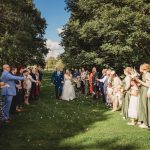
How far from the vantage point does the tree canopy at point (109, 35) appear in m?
41.6

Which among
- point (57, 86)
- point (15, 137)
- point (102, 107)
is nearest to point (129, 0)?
point (57, 86)

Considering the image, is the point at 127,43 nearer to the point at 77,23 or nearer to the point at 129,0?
the point at 129,0

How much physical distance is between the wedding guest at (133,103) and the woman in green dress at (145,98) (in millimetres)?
956

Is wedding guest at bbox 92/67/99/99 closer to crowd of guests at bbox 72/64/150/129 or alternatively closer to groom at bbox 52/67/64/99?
groom at bbox 52/67/64/99

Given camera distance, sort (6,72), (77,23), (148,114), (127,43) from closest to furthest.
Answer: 1. (148,114)
2. (6,72)
3. (127,43)
4. (77,23)

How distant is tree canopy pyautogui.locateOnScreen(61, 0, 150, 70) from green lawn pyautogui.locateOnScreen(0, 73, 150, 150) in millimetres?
25138

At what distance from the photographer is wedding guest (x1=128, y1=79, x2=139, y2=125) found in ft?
47.7

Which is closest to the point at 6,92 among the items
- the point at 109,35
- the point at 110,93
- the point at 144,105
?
the point at 144,105

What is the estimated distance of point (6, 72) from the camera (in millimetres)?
14164

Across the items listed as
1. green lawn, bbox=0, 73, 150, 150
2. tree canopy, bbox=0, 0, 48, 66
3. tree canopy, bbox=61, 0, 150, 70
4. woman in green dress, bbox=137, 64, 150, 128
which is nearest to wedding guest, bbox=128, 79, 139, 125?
green lawn, bbox=0, 73, 150, 150

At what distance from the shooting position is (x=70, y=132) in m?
12.8

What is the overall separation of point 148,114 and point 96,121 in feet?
9.38

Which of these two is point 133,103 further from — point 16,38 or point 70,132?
point 16,38

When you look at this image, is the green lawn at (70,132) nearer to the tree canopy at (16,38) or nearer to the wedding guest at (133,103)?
the wedding guest at (133,103)
